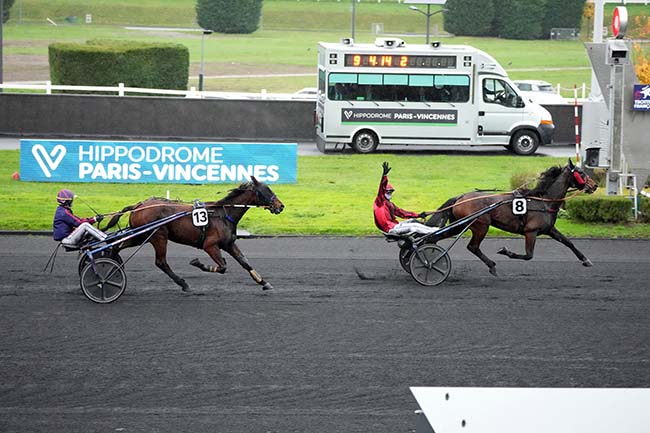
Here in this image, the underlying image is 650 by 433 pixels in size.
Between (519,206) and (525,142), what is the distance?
15.1 meters

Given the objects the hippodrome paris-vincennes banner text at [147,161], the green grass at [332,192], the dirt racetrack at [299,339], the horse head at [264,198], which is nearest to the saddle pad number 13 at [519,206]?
the dirt racetrack at [299,339]

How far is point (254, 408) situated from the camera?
27.1 feet

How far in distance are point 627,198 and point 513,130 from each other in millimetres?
10026

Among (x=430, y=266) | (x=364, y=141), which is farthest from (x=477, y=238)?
(x=364, y=141)

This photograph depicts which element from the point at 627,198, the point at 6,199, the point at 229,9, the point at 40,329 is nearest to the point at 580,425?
the point at 40,329

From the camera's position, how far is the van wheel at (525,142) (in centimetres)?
2811

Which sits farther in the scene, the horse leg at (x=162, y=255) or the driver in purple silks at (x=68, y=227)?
the horse leg at (x=162, y=255)

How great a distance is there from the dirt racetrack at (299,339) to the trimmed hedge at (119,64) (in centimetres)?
2034

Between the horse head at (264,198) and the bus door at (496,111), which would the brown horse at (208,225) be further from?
the bus door at (496,111)

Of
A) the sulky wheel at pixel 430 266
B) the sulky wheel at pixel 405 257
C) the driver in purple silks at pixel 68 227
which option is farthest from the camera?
the sulky wheel at pixel 405 257

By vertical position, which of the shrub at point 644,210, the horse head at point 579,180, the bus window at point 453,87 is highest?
the bus window at point 453,87

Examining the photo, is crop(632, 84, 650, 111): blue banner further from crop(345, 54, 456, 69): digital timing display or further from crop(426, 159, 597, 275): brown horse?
crop(345, 54, 456, 69): digital timing display

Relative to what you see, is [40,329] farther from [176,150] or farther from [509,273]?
[176,150]

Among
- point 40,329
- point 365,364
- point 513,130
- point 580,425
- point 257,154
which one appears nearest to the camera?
point 580,425
